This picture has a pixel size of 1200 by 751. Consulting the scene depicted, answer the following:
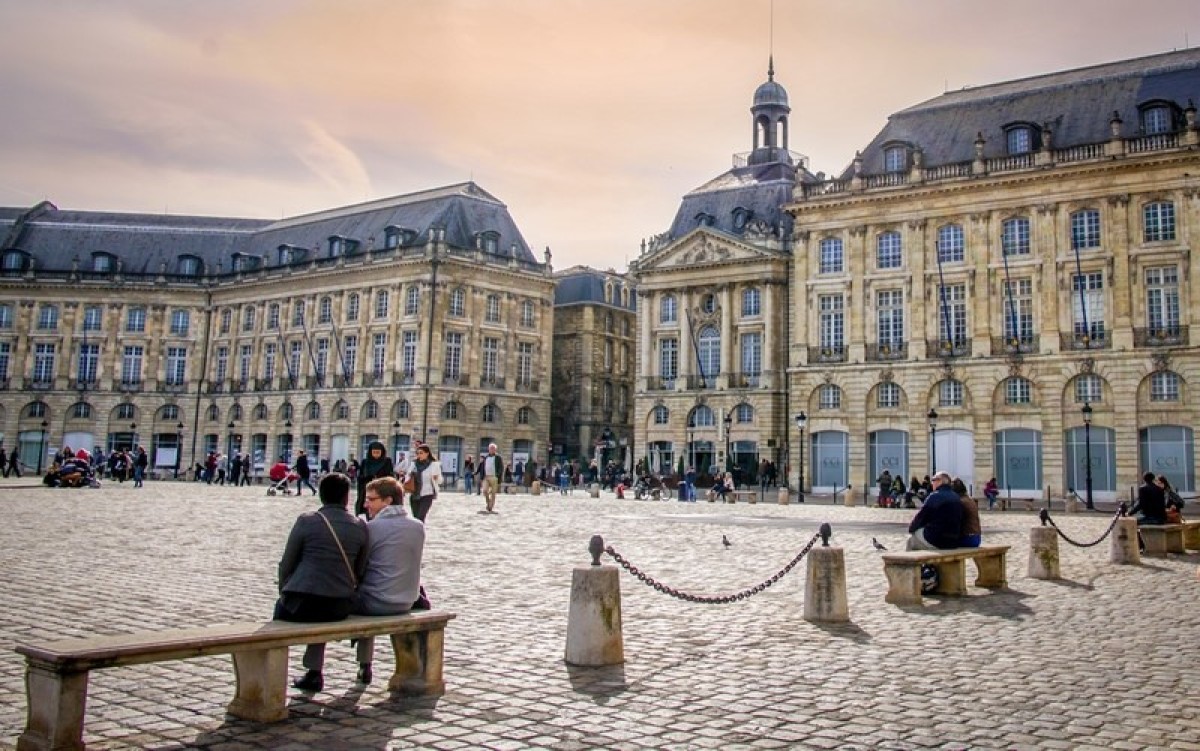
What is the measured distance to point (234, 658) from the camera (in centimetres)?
655

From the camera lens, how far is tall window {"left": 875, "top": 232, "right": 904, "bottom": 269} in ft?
150

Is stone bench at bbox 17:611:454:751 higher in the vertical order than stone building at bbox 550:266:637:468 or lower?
lower

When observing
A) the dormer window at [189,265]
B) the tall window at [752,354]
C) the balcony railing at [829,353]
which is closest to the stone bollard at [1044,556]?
the balcony railing at [829,353]

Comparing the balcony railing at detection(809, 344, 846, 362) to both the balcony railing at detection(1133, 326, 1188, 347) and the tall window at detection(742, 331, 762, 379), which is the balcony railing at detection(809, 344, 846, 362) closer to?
the tall window at detection(742, 331, 762, 379)

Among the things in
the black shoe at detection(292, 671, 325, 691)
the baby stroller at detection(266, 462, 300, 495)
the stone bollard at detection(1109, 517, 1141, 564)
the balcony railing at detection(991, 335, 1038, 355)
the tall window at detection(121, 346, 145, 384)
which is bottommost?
the black shoe at detection(292, 671, 325, 691)

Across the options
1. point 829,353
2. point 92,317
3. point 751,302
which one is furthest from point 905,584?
point 92,317

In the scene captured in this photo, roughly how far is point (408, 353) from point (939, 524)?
1917 inches

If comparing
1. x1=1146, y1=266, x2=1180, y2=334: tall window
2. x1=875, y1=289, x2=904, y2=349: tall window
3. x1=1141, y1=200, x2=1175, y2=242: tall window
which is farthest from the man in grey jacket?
x1=875, y1=289, x2=904, y2=349: tall window

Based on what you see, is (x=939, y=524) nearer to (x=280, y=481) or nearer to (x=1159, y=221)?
(x=280, y=481)

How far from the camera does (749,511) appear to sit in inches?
1292

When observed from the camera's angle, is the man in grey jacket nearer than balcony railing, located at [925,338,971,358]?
Yes

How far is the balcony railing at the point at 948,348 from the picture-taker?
143 feet

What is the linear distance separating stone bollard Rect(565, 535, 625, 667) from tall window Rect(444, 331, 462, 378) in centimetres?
5130

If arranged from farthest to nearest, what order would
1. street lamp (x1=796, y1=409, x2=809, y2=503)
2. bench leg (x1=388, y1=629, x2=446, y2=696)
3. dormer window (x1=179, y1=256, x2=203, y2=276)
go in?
dormer window (x1=179, y1=256, x2=203, y2=276), street lamp (x1=796, y1=409, x2=809, y2=503), bench leg (x1=388, y1=629, x2=446, y2=696)
